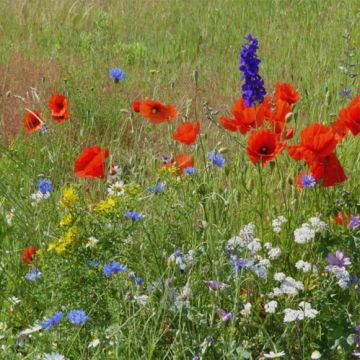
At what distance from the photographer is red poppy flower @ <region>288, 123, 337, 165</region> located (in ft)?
6.72

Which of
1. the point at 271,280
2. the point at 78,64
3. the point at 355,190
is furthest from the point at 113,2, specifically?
the point at 271,280

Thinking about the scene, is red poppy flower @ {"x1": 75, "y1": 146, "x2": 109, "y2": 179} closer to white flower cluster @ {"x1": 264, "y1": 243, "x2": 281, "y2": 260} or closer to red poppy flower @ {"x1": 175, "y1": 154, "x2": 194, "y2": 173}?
red poppy flower @ {"x1": 175, "y1": 154, "x2": 194, "y2": 173}

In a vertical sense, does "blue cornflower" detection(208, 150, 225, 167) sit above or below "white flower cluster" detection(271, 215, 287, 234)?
above

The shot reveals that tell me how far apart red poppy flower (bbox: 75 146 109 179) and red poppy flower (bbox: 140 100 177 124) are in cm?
28

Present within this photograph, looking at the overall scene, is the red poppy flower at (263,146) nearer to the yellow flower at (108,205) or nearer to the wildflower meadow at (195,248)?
the wildflower meadow at (195,248)

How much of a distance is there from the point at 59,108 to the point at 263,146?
83 centimetres

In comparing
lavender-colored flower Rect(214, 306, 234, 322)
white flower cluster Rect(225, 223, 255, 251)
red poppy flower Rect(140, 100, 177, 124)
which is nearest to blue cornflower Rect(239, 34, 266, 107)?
red poppy flower Rect(140, 100, 177, 124)

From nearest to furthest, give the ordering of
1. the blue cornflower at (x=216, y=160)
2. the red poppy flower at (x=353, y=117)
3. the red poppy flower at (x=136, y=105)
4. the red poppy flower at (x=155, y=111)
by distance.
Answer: the red poppy flower at (x=353, y=117)
the blue cornflower at (x=216, y=160)
the red poppy flower at (x=155, y=111)
the red poppy flower at (x=136, y=105)

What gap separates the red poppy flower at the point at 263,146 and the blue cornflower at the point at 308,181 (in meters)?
0.11

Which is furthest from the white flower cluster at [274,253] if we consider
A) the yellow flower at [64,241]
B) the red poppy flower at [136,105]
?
the red poppy flower at [136,105]

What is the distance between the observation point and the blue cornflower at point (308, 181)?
2128 millimetres

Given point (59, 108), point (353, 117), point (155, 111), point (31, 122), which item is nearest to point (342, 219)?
point (353, 117)

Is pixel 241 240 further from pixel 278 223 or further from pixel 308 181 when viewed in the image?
pixel 308 181

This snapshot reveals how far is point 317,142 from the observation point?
2.05 meters
